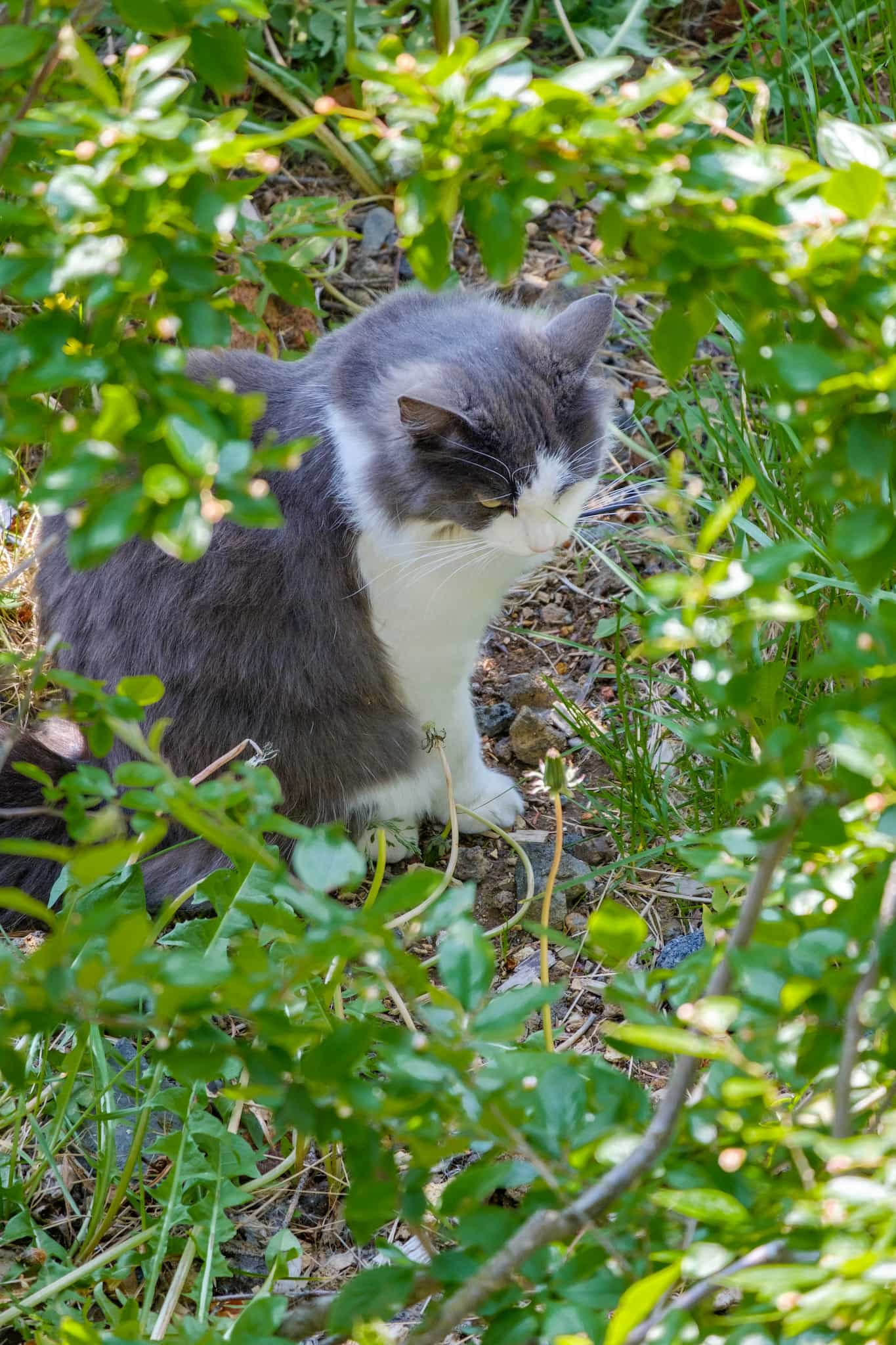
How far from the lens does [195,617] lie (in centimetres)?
200

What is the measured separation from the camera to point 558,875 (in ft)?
7.10

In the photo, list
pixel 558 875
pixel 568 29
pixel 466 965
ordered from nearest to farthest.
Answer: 1. pixel 466 965
2. pixel 558 875
3. pixel 568 29

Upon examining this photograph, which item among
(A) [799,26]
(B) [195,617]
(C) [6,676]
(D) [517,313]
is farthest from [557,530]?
(A) [799,26]

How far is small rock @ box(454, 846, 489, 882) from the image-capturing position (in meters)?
Result: 2.26

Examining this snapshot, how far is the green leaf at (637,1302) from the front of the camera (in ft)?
2.30

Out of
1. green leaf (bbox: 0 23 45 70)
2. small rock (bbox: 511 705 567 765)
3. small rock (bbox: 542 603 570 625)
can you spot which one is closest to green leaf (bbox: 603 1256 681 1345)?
green leaf (bbox: 0 23 45 70)

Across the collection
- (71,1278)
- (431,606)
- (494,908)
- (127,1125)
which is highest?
(431,606)

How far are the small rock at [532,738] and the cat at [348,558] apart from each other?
0.34m

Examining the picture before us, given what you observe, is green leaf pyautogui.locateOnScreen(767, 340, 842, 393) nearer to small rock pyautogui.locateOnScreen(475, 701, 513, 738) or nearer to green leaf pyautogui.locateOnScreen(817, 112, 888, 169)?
green leaf pyautogui.locateOnScreen(817, 112, 888, 169)

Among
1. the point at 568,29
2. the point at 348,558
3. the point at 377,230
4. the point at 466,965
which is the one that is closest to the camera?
the point at 466,965

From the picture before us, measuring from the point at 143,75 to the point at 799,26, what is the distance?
2.39 meters

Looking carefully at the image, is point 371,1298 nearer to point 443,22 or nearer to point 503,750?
point 503,750

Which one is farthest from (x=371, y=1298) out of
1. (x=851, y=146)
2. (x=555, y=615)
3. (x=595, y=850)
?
(x=555, y=615)

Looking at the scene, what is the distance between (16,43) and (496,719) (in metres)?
1.88
